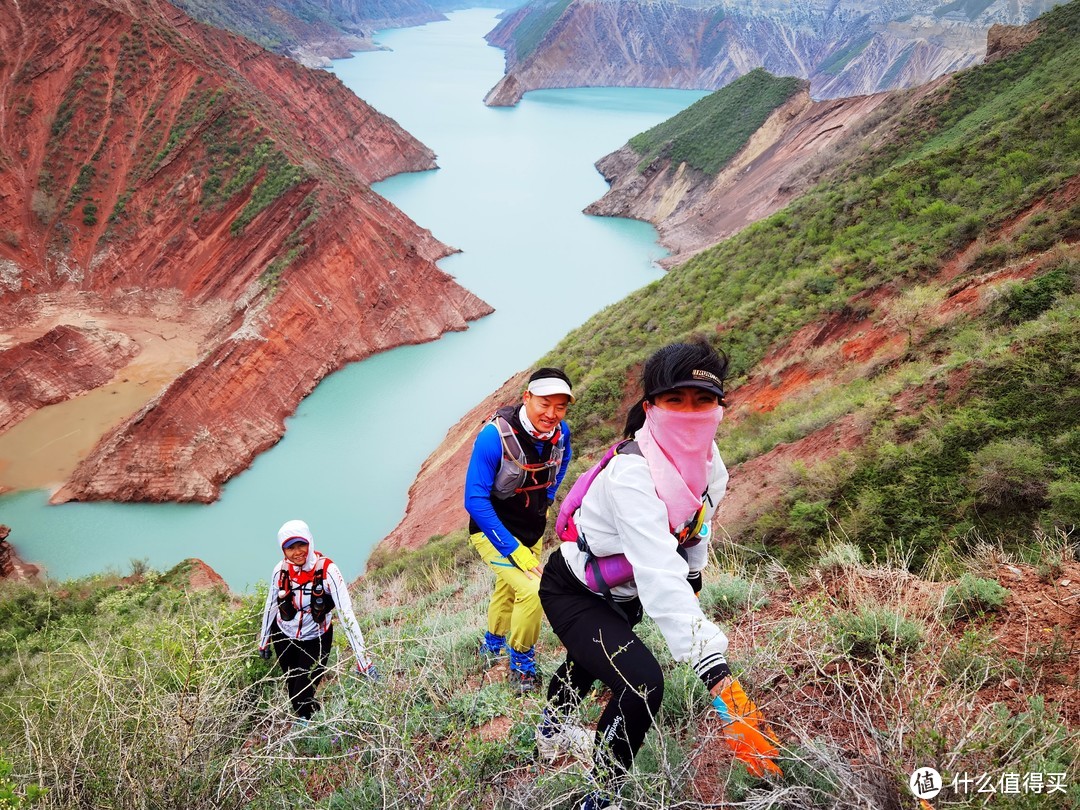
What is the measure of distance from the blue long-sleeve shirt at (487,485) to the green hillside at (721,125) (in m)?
42.0

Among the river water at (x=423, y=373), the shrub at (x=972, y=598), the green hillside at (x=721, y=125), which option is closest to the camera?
the shrub at (x=972, y=598)

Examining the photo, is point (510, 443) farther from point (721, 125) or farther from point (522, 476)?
point (721, 125)

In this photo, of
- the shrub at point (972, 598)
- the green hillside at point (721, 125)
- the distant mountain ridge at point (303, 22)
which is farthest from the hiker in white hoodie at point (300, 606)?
the distant mountain ridge at point (303, 22)

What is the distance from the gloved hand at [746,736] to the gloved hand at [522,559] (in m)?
1.62

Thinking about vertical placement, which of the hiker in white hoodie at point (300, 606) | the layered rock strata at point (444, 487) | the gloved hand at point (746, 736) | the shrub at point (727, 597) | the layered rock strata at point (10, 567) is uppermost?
the layered rock strata at point (10, 567)

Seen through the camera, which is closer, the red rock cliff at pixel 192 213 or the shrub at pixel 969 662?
the shrub at pixel 969 662

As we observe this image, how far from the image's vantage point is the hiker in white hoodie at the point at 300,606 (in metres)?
3.86

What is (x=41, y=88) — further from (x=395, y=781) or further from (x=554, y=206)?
(x=395, y=781)

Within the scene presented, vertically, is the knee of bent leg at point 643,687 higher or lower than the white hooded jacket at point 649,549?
lower

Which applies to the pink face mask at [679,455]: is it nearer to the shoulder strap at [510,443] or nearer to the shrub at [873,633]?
the shrub at [873,633]

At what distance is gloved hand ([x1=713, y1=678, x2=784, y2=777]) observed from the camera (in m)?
2.07

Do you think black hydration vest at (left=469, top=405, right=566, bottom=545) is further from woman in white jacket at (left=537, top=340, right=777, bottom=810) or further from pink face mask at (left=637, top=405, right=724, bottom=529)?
pink face mask at (left=637, top=405, right=724, bottom=529)

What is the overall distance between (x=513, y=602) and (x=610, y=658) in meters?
1.75

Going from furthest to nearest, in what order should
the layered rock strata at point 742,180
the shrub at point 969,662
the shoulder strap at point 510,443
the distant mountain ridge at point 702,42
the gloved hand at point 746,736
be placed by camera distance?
the distant mountain ridge at point 702,42 → the layered rock strata at point 742,180 → the shoulder strap at point 510,443 → the shrub at point 969,662 → the gloved hand at point 746,736
